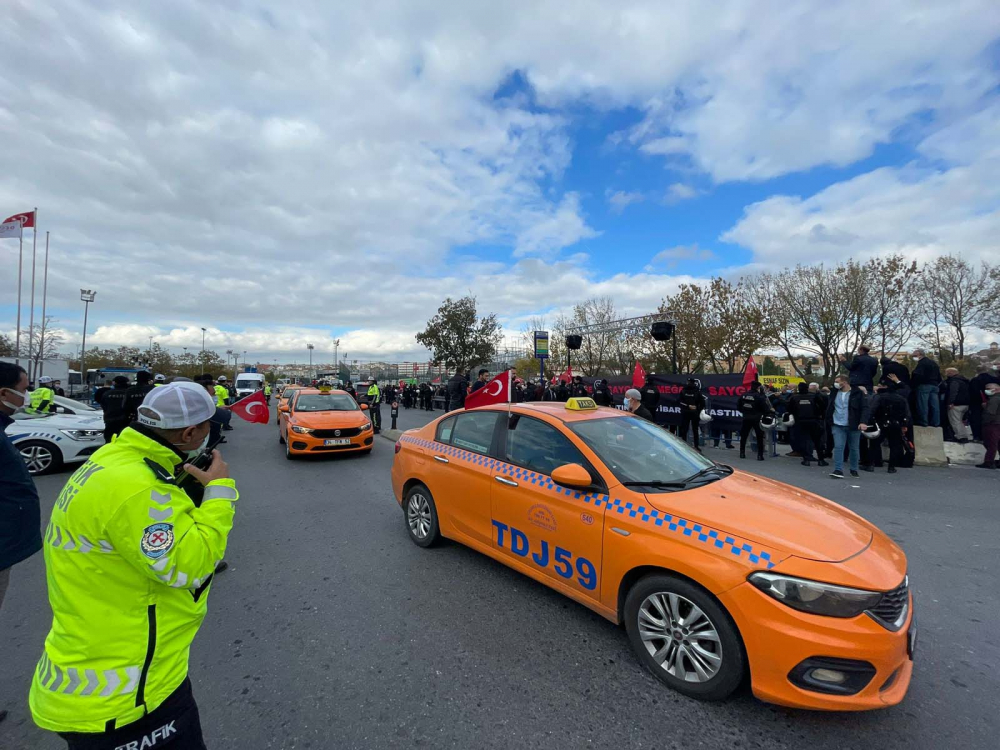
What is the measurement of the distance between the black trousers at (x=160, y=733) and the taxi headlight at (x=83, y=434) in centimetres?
922

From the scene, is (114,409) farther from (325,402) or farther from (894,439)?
(894,439)

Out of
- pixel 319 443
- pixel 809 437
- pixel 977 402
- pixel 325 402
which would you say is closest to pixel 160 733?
pixel 319 443

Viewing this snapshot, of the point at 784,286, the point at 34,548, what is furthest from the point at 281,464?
the point at 784,286

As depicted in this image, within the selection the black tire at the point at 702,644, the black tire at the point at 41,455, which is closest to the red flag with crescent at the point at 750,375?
the black tire at the point at 702,644

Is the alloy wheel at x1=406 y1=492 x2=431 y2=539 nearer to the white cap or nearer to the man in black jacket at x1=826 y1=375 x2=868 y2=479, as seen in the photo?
the white cap

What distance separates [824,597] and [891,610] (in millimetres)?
391

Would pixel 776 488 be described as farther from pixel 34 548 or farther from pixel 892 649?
pixel 34 548

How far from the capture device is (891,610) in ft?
7.45

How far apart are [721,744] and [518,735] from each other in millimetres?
982

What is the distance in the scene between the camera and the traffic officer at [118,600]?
4.34 ft

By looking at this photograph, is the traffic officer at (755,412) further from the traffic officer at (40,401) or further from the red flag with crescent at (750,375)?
the traffic officer at (40,401)

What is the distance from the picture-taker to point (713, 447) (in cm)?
1178

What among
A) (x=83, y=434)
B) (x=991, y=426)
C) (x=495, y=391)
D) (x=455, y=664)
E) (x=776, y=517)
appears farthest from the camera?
(x=991, y=426)

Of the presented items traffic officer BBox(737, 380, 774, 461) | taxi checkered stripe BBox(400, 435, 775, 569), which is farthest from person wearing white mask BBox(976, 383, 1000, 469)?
taxi checkered stripe BBox(400, 435, 775, 569)
